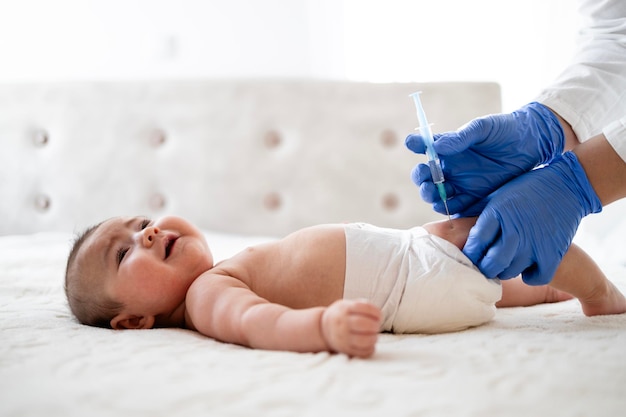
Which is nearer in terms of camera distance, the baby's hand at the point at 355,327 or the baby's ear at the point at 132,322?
the baby's hand at the point at 355,327

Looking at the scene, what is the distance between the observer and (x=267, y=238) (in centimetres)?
185

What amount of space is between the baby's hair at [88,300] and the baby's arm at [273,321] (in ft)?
0.47

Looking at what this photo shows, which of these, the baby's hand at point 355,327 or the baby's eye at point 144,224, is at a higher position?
the baby's eye at point 144,224

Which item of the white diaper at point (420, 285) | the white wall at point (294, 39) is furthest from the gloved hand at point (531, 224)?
the white wall at point (294, 39)

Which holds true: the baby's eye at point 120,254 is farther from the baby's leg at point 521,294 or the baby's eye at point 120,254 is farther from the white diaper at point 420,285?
the baby's leg at point 521,294

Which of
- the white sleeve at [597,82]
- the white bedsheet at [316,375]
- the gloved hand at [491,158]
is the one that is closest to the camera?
the white bedsheet at [316,375]

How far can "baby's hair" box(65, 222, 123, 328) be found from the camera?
103 cm

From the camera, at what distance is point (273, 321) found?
804 mm

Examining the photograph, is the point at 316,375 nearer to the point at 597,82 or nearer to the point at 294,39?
the point at 597,82

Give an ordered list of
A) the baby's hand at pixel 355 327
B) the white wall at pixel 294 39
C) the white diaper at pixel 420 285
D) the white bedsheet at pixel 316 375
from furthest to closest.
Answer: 1. the white wall at pixel 294 39
2. the white diaper at pixel 420 285
3. the baby's hand at pixel 355 327
4. the white bedsheet at pixel 316 375

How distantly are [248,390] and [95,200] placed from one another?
1.48m

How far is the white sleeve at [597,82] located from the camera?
47.1 inches

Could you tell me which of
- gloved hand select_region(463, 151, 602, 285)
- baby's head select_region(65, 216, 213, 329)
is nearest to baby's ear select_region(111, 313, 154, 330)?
baby's head select_region(65, 216, 213, 329)

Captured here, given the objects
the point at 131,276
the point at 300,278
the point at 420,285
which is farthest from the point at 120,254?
the point at 420,285
